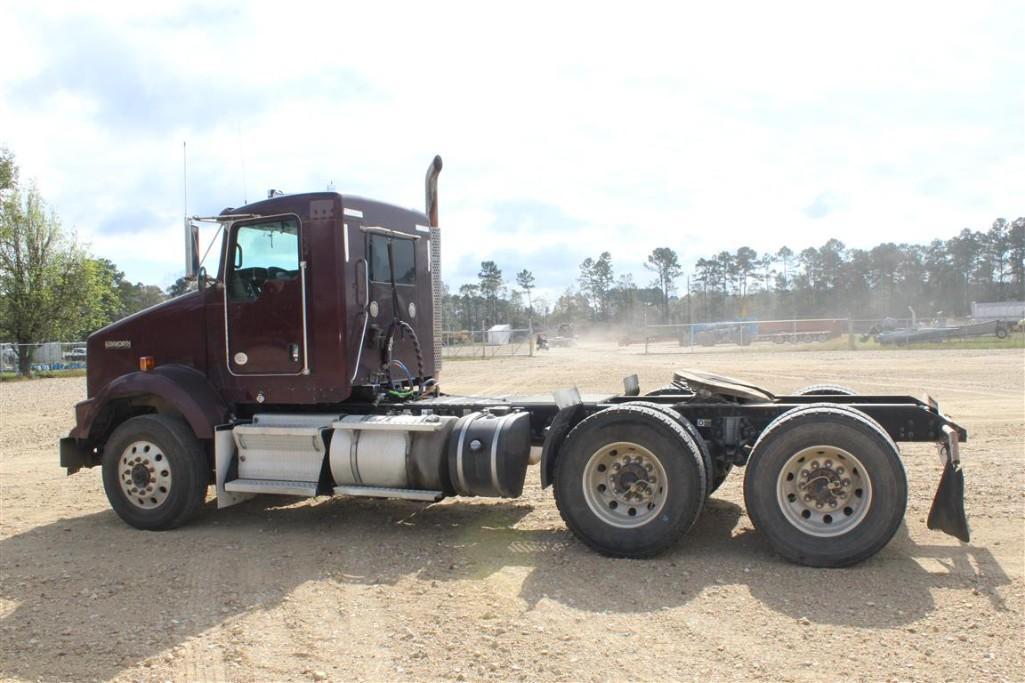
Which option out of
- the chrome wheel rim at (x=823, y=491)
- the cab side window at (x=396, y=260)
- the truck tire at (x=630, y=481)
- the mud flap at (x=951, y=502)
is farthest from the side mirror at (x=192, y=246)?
the mud flap at (x=951, y=502)

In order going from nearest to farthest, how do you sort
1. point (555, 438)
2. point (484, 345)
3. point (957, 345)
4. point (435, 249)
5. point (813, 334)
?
point (555, 438) < point (435, 249) < point (957, 345) < point (484, 345) < point (813, 334)

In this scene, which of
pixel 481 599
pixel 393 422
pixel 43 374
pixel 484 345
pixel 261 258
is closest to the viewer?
pixel 481 599

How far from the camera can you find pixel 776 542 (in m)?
5.62

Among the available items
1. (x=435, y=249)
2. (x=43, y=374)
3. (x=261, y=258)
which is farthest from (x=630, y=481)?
(x=43, y=374)

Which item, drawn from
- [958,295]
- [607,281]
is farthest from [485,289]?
[958,295]

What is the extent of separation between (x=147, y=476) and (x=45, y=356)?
43.6 meters

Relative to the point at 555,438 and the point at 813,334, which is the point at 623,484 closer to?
the point at 555,438

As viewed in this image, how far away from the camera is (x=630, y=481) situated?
5.98 m

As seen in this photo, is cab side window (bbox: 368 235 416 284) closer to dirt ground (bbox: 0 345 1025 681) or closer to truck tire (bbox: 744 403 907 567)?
dirt ground (bbox: 0 345 1025 681)

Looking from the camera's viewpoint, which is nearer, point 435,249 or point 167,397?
point 167,397

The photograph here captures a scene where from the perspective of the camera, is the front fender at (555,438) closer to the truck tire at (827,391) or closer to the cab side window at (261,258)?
the truck tire at (827,391)

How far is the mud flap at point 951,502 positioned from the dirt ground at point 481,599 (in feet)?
0.83

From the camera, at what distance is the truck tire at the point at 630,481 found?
5742 millimetres

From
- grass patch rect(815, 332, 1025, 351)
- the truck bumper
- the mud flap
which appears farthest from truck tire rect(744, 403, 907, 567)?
grass patch rect(815, 332, 1025, 351)
